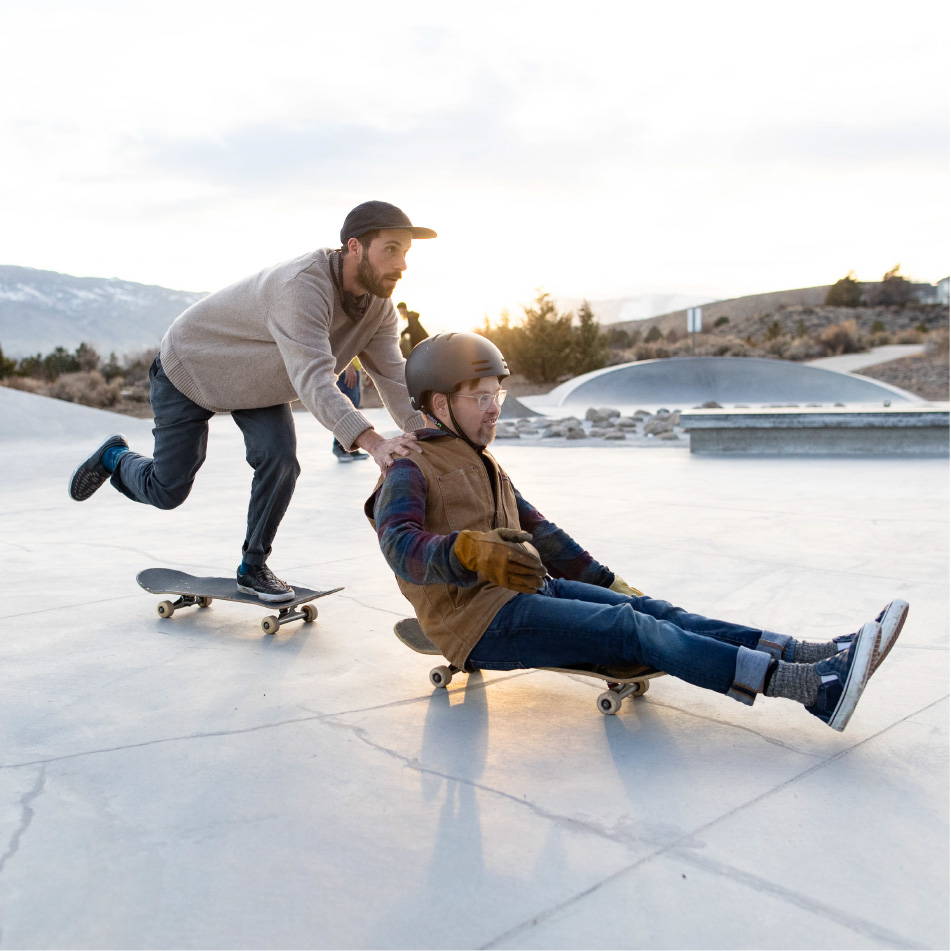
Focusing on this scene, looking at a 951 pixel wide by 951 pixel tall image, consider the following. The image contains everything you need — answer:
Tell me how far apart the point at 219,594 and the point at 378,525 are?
1.41 m

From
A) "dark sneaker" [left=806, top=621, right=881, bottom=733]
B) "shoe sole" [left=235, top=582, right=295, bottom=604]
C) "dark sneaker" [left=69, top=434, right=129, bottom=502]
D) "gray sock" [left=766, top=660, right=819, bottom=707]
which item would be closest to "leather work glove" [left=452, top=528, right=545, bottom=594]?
"gray sock" [left=766, top=660, right=819, bottom=707]

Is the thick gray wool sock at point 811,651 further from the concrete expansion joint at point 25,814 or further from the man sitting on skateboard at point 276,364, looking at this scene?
the concrete expansion joint at point 25,814

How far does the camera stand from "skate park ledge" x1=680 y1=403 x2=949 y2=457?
369 inches

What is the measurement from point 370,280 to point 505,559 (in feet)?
4.63

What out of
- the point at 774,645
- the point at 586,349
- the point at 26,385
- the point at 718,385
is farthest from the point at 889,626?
the point at 586,349

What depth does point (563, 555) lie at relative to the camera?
9.81 feet

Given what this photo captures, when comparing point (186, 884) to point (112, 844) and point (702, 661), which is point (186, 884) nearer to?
point (112, 844)

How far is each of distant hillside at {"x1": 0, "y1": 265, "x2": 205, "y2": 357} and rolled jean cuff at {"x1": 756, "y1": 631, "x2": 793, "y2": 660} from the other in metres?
150

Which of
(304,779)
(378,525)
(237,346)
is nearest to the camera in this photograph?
(304,779)

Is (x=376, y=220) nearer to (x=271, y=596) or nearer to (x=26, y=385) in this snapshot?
(x=271, y=596)

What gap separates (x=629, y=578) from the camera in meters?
4.30

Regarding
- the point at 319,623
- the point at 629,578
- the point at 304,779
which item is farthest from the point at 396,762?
the point at 629,578

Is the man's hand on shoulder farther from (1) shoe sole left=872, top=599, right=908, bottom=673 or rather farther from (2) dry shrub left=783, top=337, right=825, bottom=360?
(2) dry shrub left=783, top=337, right=825, bottom=360

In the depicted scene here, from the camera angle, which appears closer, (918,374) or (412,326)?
(412,326)
